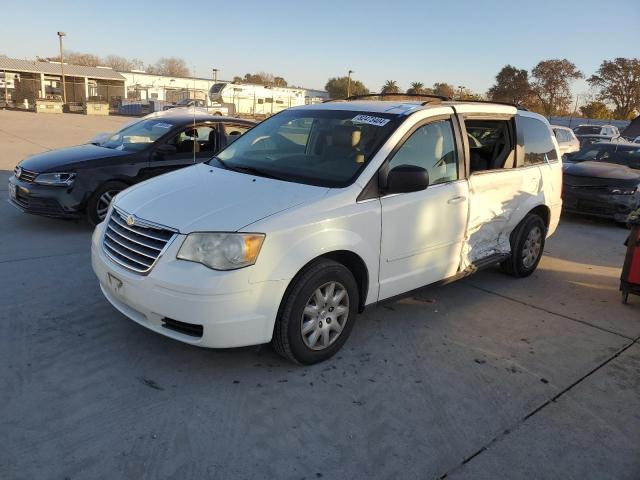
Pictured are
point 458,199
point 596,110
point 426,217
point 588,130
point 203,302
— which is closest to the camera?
point 203,302

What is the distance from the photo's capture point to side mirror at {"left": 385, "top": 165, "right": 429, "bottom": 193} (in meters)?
3.69

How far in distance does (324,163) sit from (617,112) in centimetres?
4759

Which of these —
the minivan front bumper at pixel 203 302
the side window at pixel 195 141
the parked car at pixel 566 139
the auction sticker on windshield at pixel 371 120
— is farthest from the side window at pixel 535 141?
the parked car at pixel 566 139

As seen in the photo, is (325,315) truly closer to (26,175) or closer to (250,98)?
(26,175)

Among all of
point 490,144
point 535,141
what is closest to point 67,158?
point 490,144

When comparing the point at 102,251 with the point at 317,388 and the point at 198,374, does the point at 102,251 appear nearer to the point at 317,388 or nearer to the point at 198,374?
the point at 198,374

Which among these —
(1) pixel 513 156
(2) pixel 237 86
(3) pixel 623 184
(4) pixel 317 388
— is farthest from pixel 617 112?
(4) pixel 317 388

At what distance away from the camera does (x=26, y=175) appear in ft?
21.5

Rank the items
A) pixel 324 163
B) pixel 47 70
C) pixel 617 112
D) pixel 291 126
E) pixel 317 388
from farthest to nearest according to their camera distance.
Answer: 1. pixel 47 70
2. pixel 617 112
3. pixel 291 126
4. pixel 324 163
5. pixel 317 388

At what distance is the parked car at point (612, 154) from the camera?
10.7m

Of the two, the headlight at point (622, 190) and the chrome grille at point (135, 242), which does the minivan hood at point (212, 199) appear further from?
the headlight at point (622, 190)

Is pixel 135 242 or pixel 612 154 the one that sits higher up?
pixel 612 154

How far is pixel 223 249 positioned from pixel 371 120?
1.76 metres

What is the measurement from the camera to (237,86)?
4850 centimetres
